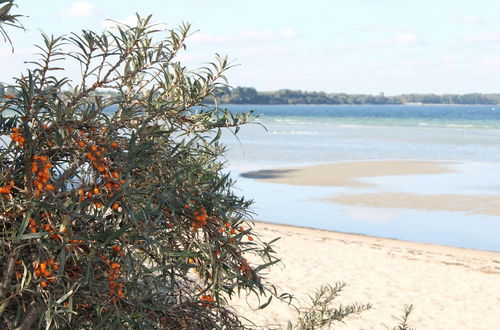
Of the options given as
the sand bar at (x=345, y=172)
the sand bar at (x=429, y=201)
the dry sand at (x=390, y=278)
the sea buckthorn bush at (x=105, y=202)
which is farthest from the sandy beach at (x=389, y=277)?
the sand bar at (x=345, y=172)

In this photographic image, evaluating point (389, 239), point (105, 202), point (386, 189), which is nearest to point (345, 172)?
point (386, 189)

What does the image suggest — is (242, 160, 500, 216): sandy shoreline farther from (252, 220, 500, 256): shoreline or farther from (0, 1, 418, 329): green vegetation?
(0, 1, 418, 329): green vegetation

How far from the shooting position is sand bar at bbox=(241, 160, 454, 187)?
23.7m

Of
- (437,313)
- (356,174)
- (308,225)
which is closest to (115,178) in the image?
(437,313)

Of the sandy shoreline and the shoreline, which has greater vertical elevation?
the sandy shoreline

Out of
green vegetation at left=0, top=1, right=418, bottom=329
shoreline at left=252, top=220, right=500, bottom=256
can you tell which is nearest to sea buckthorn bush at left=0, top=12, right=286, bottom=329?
green vegetation at left=0, top=1, right=418, bottom=329

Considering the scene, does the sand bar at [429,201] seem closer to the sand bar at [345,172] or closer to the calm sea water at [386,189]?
the calm sea water at [386,189]

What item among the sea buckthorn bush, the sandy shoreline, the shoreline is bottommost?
the shoreline

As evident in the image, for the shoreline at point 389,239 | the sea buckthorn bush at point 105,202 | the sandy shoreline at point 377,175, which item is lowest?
the shoreline at point 389,239

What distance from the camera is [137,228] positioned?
6.68ft

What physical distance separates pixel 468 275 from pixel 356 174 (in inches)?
578

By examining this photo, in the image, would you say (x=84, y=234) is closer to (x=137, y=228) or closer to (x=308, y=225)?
(x=137, y=228)

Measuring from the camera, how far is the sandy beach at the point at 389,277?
8273 millimetres

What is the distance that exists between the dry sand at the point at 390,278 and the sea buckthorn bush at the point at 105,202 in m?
4.29
